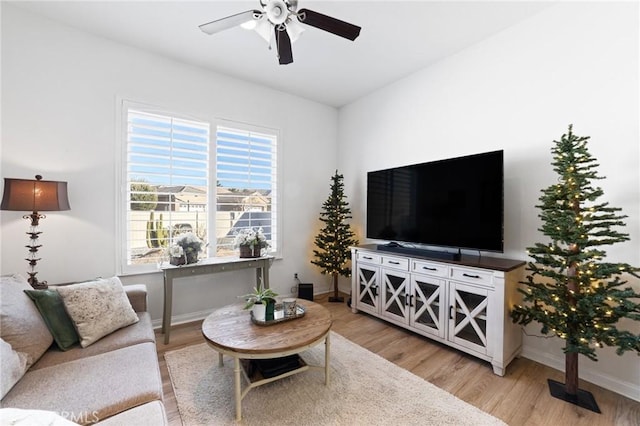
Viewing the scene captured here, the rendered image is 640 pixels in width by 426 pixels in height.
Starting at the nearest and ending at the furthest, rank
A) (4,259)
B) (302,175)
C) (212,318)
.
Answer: (212,318)
(4,259)
(302,175)

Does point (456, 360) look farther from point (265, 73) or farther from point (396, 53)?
point (265, 73)

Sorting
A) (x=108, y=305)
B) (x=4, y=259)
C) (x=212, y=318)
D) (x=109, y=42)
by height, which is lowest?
(x=212, y=318)

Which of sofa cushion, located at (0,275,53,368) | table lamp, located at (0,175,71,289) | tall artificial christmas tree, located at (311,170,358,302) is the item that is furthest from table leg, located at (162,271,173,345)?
tall artificial christmas tree, located at (311,170,358,302)

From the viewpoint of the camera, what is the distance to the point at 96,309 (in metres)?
1.88

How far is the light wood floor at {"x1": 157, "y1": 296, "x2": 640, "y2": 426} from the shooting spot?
178 centimetres

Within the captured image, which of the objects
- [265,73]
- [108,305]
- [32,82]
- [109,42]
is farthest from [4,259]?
[265,73]

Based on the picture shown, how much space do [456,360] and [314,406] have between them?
140 centimetres

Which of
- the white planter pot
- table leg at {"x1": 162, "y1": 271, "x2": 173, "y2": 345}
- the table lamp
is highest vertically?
the table lamp

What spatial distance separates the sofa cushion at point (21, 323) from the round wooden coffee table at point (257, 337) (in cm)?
90

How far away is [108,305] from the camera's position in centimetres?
194

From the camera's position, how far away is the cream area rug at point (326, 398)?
5.65ft

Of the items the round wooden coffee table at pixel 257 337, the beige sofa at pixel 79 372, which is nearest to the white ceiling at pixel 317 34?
the beige sofa at pixel 79 372

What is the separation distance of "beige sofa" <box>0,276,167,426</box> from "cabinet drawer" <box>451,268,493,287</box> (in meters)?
2.38

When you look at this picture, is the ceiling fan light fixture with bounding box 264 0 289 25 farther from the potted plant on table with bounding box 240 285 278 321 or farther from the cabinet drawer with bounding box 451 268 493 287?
the cabinet drawer with bounding box 451 268 493 287
